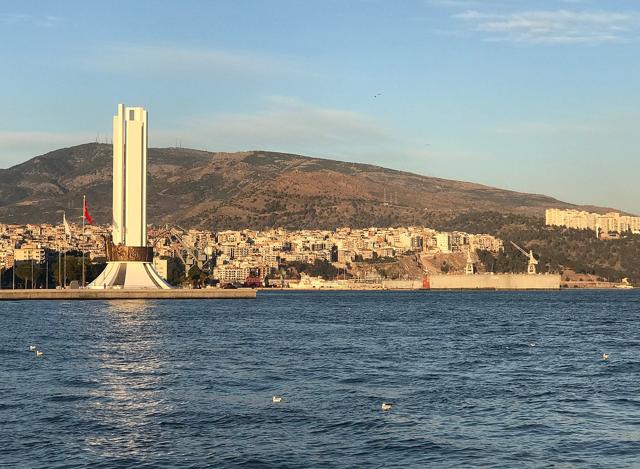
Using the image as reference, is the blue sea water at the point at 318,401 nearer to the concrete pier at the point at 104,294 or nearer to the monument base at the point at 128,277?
the concrete pier at the point at 104,294

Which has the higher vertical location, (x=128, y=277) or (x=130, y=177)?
(x=130, y=177)

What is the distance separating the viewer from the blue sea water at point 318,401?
2391cm

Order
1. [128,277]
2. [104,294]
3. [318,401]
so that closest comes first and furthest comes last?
1. [318,401]
2. [104,294]
3. [128,277]

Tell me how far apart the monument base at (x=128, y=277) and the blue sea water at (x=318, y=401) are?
69623 mm

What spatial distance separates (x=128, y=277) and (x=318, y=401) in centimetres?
9863

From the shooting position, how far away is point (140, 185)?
130625 millimetres

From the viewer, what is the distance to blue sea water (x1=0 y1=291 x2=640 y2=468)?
941 inches

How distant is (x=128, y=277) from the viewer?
127188mm

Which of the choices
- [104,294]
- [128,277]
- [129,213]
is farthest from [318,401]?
[129,213]

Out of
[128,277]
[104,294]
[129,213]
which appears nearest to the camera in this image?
[104,294]

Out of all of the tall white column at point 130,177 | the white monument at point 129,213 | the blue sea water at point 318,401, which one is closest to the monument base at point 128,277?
the white monument at point 129,213

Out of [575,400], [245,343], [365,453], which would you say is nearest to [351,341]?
[245,343]

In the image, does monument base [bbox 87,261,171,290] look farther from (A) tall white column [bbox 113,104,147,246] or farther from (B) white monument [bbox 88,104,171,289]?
(A) tall white column [bbox 113,104,147,246]

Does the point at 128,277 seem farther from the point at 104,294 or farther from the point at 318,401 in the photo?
the point at 318,401
